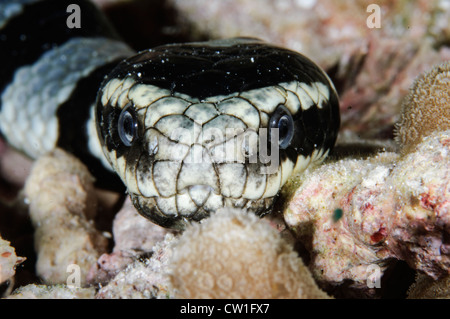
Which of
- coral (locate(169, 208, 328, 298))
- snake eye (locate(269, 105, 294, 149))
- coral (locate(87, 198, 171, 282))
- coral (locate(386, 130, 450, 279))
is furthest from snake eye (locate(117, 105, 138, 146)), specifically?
coral (locate(386, 130, 450, 279))

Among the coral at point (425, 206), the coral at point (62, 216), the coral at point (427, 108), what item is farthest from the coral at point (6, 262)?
the coral at point (427, 108)

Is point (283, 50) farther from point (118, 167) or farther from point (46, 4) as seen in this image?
point (46, 4)

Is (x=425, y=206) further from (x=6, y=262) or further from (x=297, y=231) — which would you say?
(x=6, y=262)

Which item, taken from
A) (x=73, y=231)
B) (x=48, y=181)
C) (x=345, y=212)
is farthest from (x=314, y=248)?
(x=48, y=181)

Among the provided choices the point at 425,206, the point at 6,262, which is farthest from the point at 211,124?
the point at 6,262

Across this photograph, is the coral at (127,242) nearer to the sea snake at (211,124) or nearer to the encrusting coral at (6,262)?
the sea snake at (211,124)

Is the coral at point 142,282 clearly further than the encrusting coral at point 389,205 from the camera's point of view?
Yes
